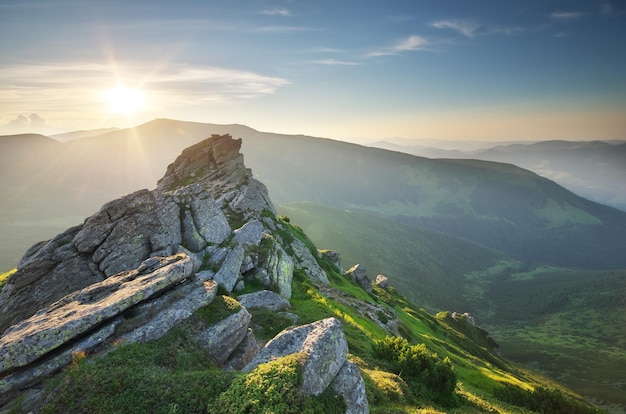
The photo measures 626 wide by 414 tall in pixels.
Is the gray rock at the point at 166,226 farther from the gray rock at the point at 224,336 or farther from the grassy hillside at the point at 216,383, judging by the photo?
the gray rock at the point at 224,336

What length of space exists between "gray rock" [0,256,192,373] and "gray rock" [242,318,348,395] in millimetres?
9722

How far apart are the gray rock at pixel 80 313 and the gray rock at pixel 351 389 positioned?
14083mm

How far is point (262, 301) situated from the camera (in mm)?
33406

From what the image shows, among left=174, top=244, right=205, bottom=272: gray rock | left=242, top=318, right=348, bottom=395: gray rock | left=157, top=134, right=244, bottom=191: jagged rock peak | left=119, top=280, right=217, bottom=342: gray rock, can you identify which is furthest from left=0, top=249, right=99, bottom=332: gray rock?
left=157, top=134, right=244, bottom=191: jagged rock peak

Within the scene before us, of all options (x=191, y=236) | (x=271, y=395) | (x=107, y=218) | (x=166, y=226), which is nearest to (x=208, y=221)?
(x=191, y=236)

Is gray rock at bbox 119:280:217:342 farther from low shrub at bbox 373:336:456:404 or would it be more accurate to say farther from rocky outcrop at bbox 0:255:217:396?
low shrub at bbox 373:336:456:404

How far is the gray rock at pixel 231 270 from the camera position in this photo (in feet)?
111

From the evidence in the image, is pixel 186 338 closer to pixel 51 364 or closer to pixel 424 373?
pixel 51 364

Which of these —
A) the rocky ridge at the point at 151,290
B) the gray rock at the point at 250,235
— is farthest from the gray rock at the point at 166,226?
the gray rock at the point at 250,235

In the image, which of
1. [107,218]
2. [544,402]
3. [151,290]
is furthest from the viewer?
[107,218]

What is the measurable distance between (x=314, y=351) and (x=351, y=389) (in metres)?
3.07

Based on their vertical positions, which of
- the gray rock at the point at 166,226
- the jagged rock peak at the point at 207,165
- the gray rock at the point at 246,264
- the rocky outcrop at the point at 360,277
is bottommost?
the rocky outcrop at the point at 360,277

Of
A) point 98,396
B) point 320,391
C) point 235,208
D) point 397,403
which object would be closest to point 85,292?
point 98,396

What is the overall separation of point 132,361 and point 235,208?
162 feet
